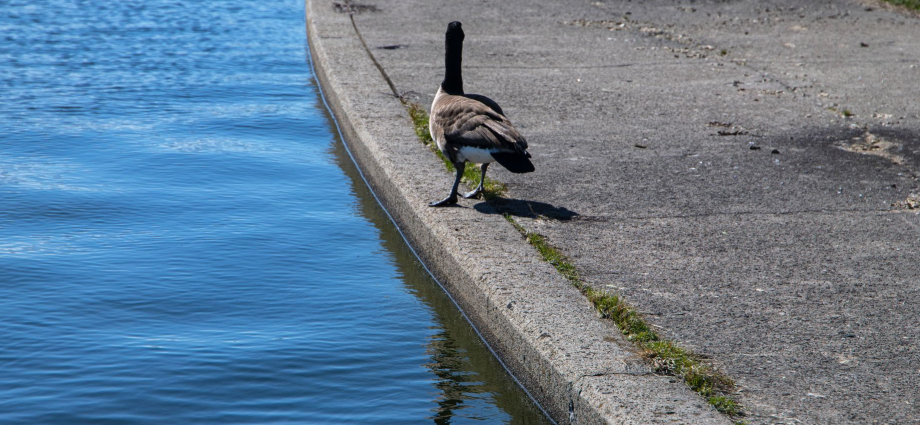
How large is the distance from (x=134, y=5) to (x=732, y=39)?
963 centimetres

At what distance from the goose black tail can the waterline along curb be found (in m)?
0.34

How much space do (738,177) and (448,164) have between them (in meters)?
1.92

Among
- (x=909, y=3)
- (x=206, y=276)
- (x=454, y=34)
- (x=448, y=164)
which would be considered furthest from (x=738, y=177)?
(x=909, y=3)

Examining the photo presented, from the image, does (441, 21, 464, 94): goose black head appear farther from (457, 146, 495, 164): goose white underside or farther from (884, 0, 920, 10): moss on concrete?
(884, 0, 920, 10): moss on concrete

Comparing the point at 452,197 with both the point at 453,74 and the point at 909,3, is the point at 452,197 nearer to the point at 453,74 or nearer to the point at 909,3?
the point at 453,74

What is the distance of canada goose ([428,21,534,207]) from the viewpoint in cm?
513

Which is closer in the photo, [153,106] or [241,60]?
[153,106]

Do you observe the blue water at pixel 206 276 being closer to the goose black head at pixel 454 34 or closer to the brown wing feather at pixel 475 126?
the brown wing feather at pixel 475 126

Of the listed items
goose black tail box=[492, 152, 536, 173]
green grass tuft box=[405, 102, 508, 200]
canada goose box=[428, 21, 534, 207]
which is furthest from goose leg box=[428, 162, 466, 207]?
goose black tail box=[492, 152, 536, 173]

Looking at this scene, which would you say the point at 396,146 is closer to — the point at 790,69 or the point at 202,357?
the point at 202,357

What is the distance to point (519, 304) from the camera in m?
4.11

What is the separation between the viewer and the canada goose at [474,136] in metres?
5.13

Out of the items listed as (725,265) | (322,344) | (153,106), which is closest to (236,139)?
(153,106)

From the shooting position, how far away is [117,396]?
13.5ft
